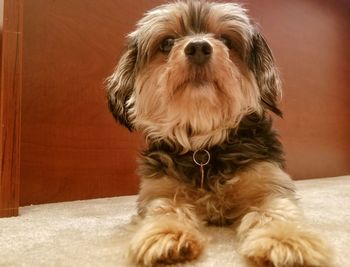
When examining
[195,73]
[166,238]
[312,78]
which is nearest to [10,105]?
[195,73]

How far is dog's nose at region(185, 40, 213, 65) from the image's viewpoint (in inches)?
44.3

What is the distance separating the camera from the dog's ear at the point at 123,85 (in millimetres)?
1434

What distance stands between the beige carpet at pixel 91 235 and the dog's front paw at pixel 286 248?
0.14ft

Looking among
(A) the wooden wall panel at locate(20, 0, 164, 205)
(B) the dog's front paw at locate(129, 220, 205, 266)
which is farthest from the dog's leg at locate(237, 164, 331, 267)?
(A) the wooden wall panel at locate(20, 0, 164, 205)

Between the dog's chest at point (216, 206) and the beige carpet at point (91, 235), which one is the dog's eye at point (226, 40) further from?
the beige carpet at point (91, 235)

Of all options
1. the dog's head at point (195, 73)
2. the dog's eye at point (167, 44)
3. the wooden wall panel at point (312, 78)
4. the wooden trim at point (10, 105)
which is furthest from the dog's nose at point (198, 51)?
the wooden wall panel at point (312, 78)

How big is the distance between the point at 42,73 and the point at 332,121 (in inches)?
84.7

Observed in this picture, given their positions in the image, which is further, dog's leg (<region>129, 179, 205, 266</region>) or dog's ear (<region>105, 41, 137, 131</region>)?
dog's ear (<region>105, 41, 137, 131</region>)

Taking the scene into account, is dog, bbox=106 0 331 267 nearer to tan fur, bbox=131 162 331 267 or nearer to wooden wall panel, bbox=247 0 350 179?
tan fur, bbox=131 162 331 267

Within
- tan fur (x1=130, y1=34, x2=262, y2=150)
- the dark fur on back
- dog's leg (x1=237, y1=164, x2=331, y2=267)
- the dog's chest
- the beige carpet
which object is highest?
tan fur (x1=130, y1=34, x2=262, y2=150)

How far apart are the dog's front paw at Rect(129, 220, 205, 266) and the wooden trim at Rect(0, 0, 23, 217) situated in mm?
714

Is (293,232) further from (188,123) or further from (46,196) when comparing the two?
(46,196)

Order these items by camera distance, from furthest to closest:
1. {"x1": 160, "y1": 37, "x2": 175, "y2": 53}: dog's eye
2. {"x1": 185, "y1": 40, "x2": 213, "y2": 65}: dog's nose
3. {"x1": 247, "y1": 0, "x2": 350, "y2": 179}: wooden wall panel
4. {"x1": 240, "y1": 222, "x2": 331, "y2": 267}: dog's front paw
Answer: {"x1": 247, "y1": 0, "x2": 350, "y2": 179}: wooden wall panel → {"x1": 160, "y1": 37, "x2": 175, "y2": 53}: dog's eye → {"x1": 185, "y1": 40, "x2": 213, "y2": 65}: dog's nose → {"x1": 240, "y1": 222, "x2": 331, "y2": 267}: dog's front paw

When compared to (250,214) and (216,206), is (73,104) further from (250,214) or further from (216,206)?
(250,214)
